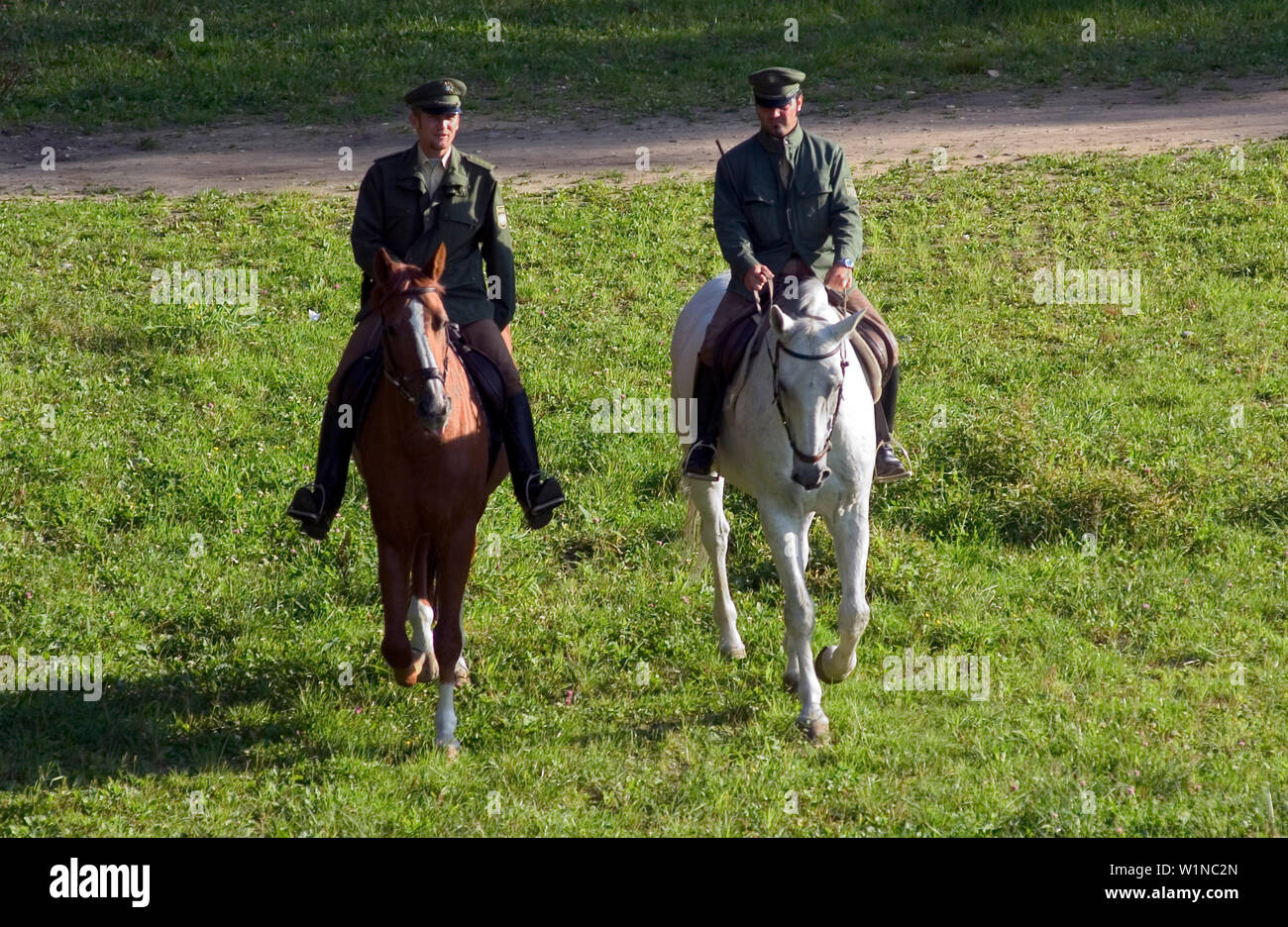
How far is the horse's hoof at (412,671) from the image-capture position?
8.30m

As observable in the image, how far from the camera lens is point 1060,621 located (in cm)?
952

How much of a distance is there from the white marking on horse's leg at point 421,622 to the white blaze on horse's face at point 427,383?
5.94ft

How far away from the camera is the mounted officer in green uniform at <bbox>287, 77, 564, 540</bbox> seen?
8469 mm

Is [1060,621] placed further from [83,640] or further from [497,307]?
[83,640]

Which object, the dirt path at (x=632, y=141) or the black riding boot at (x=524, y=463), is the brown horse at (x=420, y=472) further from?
the dirt path at (x=632, y=141)

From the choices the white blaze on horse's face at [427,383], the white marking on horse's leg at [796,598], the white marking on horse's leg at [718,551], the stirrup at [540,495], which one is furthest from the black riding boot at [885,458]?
the white blaze on horse's face at [427,383]

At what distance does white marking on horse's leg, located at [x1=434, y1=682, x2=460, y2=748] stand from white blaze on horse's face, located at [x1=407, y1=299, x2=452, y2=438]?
1796 mm

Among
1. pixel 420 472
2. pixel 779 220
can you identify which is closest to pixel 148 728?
pixel 420 472

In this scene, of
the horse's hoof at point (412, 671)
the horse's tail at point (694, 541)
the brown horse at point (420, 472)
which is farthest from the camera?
the horse's tail at point (694, 541)

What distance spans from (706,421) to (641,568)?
182 centimetres

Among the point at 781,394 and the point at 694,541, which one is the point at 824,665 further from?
the point at 694,541

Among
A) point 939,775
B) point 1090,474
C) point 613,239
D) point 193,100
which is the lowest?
point 939,775

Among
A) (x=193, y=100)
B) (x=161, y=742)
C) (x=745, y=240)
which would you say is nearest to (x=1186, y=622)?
(x=745, y=240)

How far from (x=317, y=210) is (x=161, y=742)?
32.6 ft
